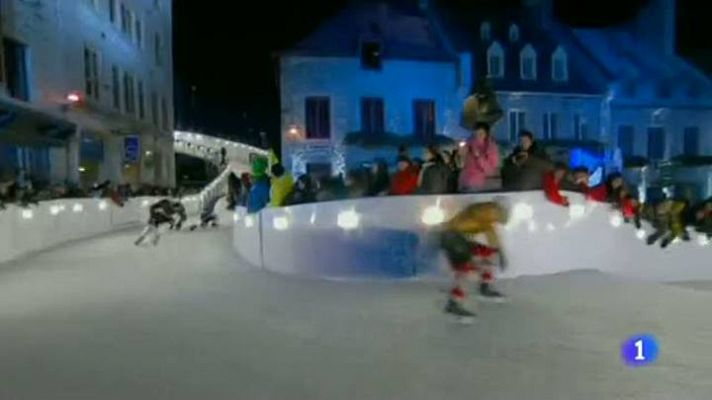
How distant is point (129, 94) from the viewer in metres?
34.5

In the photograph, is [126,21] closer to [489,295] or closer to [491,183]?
[491,183]

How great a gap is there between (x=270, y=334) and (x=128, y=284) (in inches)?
165

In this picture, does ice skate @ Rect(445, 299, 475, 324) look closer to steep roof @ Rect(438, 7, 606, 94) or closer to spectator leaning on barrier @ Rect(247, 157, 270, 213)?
spectator leaning on barrier @ Rect(247, 157, 270, 213)

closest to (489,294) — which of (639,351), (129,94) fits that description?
(639,351)

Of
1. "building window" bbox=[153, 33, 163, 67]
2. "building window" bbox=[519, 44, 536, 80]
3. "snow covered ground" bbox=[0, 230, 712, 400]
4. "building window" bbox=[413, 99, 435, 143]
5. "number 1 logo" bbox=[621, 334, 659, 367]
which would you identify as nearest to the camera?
"snow covered ground" bbox=[0, 230, 712, 400]

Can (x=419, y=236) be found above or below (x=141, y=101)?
below

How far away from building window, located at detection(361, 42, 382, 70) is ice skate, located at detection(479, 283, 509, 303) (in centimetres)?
2446

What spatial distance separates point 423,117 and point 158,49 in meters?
15.8

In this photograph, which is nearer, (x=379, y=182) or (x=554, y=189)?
(x=554, y=189)

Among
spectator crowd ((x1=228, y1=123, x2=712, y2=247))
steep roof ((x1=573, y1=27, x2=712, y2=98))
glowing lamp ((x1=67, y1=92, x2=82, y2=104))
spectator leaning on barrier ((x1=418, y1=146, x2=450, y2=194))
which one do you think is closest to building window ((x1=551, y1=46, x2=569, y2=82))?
steep roof ((x1=573, y1=27, x2=712, y2=98))

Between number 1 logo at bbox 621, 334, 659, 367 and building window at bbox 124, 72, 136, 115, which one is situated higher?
building window at bbox 124, 72, 136, 115

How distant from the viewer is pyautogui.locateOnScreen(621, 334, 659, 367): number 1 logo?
5582mm

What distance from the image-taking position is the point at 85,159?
1177 inches

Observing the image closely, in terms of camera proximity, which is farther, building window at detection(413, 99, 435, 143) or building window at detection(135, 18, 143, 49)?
building window at detection(135, 18, 143, 49)
